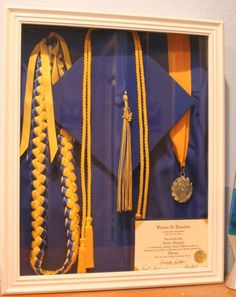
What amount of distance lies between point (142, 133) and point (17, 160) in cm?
18

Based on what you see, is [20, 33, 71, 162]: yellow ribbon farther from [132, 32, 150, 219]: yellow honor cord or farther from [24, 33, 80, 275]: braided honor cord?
[132, 32, 150, 219]: yellow honor cord

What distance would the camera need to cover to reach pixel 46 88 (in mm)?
556

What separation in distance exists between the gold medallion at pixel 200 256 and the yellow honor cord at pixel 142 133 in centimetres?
9

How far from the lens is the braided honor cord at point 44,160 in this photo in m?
0.55

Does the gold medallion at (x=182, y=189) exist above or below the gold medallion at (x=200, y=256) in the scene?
above

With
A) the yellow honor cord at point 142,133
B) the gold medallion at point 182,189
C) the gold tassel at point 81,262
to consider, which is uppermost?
the yellow honor cord at point 142,133

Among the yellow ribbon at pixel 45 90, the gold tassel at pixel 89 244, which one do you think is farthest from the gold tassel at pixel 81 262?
the yellow ribbon at pixel 45 90

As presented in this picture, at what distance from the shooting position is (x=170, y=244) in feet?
1.88

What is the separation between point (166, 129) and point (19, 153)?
210mm

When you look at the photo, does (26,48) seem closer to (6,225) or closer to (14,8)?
(14,8)

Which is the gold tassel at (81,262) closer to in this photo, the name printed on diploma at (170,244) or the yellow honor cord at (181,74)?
the name printed on diploma at (170,244)

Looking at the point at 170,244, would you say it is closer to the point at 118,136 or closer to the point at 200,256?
the point at 200,256

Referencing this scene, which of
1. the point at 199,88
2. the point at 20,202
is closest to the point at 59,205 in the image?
the point at 20,202

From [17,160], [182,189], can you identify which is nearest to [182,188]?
[182,189]
